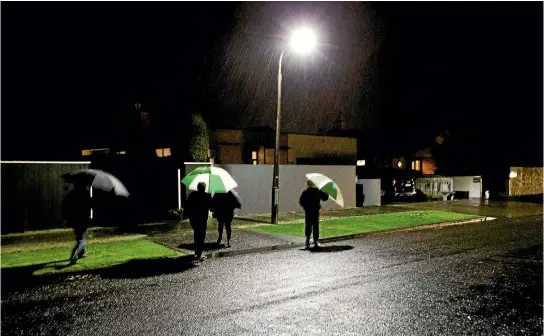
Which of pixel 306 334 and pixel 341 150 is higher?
pixel 341 150

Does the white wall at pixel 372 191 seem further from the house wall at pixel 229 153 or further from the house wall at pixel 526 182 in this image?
the house wall at pixel 526 182

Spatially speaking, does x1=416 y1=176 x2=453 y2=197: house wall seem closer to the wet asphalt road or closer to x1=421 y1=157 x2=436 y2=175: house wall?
x1=421 y1=157 x2=436 y2=175: house wall

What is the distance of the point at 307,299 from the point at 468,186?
27.8 metres

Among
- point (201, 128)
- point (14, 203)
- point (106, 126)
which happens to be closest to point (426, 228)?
point (201, 128)

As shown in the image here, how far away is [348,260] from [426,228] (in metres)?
6.89

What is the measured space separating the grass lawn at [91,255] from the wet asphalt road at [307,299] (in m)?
1.13

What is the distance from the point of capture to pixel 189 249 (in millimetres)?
10523

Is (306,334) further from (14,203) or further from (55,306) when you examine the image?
(14,203)

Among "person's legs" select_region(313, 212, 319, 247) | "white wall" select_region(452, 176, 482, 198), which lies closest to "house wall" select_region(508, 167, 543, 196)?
"white wall" select_region(452, 176, 482, 198)

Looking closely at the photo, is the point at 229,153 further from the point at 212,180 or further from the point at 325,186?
the point at 212,180

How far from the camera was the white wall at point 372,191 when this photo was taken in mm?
23219

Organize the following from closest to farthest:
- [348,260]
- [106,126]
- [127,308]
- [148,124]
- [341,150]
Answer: [127,308] < [348,260] < [148,124] < [106,126] < [341,150]

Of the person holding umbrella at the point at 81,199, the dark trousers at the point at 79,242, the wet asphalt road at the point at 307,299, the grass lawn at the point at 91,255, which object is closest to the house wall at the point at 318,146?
the grass lawn at the point at 91,255

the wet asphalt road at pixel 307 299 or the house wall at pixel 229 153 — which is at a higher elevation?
the house wall at pixel 229 153
